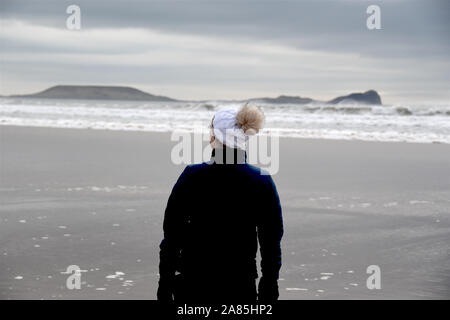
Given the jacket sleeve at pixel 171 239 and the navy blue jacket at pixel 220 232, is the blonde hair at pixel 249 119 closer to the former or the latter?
the navy blue jacket at pixel 220 232

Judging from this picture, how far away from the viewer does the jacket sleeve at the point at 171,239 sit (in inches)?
100

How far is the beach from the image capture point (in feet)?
14.3

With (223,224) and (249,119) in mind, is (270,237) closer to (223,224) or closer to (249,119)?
(223,224)

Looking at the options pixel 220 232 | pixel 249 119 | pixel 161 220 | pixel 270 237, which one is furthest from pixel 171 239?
pixel 161 220

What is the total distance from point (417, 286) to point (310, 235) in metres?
1.60

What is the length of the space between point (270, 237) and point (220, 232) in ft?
0.66

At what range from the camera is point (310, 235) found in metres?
5.87

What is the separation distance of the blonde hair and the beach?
187cm

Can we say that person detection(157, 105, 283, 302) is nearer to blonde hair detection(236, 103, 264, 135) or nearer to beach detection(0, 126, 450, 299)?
blonde hair detection(236, 103, 264, 135)

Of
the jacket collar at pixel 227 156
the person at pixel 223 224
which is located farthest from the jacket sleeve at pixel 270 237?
the jacket collar at pixel 227 156

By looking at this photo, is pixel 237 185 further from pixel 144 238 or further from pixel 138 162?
pixel 138 162

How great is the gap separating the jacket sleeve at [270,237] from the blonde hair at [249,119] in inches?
7.8

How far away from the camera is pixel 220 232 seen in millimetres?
2535
